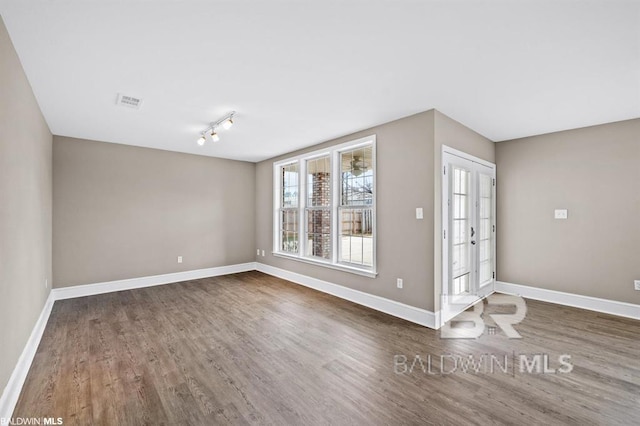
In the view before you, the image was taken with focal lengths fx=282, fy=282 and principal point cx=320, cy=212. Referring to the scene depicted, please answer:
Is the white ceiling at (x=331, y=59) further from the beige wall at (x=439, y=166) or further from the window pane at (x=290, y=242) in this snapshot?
the window pane at (x=290, y=242)

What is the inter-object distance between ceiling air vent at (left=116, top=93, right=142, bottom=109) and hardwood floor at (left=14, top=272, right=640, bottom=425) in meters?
2.53

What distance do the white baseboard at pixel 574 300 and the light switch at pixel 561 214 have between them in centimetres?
107

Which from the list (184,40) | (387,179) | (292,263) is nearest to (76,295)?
(292,263)

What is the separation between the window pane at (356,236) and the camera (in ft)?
13.5

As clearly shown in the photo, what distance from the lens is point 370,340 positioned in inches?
114

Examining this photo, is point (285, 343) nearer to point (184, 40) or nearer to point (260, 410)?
point (260, 410)

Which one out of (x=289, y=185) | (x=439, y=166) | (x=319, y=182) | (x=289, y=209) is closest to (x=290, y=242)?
(x=289, y=209)

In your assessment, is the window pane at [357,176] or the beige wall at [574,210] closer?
the beige wall at [574,210]

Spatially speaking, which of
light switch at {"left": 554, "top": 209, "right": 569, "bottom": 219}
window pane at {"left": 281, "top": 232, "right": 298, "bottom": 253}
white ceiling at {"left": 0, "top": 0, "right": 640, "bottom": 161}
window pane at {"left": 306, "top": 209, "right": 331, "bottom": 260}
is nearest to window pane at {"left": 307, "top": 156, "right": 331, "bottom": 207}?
window pane at {"left": 306, "top": 209, "right": 331, "bottom": 260}

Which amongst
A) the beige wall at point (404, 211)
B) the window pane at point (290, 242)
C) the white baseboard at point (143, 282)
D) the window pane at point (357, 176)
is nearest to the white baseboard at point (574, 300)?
the beige wall at point (404, 211)

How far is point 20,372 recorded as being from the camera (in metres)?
2.18

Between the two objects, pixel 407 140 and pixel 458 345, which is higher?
pixel 407 140

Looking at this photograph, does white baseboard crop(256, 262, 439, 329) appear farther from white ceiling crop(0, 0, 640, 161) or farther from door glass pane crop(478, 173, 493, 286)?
white ceiling crop(0, 0, 640, 161)

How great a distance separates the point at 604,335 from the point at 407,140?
9.76 ft
